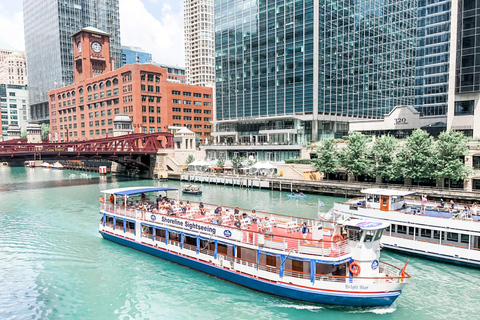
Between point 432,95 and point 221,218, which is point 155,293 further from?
point 432,95

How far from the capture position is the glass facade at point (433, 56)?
87.0 meters

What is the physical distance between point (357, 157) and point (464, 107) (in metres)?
21.1

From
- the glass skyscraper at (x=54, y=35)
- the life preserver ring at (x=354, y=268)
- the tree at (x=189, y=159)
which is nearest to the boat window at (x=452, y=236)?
the life preserver ring at (x=354, y=268)

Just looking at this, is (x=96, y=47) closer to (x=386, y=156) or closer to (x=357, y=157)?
(x=357, y=157)

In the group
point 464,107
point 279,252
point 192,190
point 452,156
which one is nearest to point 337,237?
point 279,252

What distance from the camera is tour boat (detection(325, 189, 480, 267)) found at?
2662 centimetres

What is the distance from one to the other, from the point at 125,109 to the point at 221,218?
99.8 meters

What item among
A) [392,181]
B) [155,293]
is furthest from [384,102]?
[155,293]

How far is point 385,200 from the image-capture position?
103 feet

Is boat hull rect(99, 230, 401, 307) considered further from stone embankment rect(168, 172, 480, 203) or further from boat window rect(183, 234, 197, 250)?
stone embankment rect(168, 172, 480, 203)

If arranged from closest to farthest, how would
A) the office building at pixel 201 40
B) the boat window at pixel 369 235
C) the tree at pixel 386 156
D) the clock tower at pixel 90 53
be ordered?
the boat window at pixel 369 235 → the tree at pixel 386 156 → the clock tower at pixel 90 53 → the office building at pixel 201 40

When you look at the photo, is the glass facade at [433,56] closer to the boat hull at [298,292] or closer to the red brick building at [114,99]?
the red brick building at [114,99]

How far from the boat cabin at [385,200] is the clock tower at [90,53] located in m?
132

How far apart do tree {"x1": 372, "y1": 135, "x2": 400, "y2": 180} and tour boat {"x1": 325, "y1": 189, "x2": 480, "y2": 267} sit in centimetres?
1974
